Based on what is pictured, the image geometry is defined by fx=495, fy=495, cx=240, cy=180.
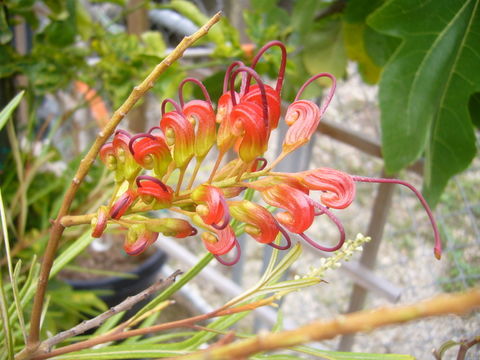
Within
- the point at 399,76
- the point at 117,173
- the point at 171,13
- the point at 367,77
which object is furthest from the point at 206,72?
the point at 117,173

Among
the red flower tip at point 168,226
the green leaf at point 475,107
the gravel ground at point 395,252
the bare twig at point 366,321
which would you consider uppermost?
the bare twig at point 366,321

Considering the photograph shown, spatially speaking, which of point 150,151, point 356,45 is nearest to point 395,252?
point 356,45

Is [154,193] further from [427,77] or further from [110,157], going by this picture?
[427,77]

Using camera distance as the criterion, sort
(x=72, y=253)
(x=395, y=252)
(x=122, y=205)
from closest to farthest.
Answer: (x=122, y=205), (x=72, y=253), (x=395, y=252)

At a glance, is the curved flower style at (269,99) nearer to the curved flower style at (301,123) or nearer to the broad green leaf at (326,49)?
the curved flower style at (301,123)

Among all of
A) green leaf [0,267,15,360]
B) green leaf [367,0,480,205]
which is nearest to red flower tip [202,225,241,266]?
green leaf [0,267,15,360]

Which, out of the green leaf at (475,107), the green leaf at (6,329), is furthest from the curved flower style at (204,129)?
the green leaf at (475,107)

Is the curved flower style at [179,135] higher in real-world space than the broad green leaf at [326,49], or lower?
higher
